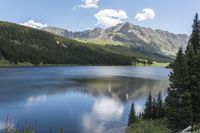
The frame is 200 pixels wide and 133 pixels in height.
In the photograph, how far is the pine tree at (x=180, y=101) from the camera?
3814 centimetres

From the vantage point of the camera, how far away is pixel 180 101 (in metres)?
39.2

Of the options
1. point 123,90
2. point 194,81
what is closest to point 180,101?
point 194,81

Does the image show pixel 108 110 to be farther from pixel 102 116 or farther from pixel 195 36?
pixel 195 36

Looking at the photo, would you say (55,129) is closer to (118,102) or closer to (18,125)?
(18,125)

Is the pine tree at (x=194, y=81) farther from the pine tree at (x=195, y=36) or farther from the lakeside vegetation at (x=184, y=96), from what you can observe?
the pine tree at (x=195, y=36)

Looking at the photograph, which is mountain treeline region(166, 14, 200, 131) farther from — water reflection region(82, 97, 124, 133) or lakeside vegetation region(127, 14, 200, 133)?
water reflection region(82, 97, 124, 133)

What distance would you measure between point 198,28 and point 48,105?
37.7 meters

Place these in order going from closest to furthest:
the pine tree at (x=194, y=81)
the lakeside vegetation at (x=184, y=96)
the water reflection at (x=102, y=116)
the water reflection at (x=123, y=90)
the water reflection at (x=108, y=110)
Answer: the lakeside vegetation at (x=184, y=96) < the pine tree at (x=194, y=81) < the water reflection at (x=102, y=116) < the water reflection at (x=108, y=110) < the water reflection at (x=123, y=90)

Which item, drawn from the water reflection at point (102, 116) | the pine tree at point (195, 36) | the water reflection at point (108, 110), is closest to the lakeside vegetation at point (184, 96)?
the water reflection at point (102, 116)

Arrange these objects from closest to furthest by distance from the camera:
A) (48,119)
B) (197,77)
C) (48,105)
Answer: (197,77) < (48,119) < (48,105)

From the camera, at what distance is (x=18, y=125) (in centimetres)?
4656

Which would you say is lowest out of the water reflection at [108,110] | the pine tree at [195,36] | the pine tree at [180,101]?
the water reflection at [108,110]

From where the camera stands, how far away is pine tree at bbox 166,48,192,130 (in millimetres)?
38138

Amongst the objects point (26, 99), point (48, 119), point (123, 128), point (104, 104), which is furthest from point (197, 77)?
point (26, 99)
